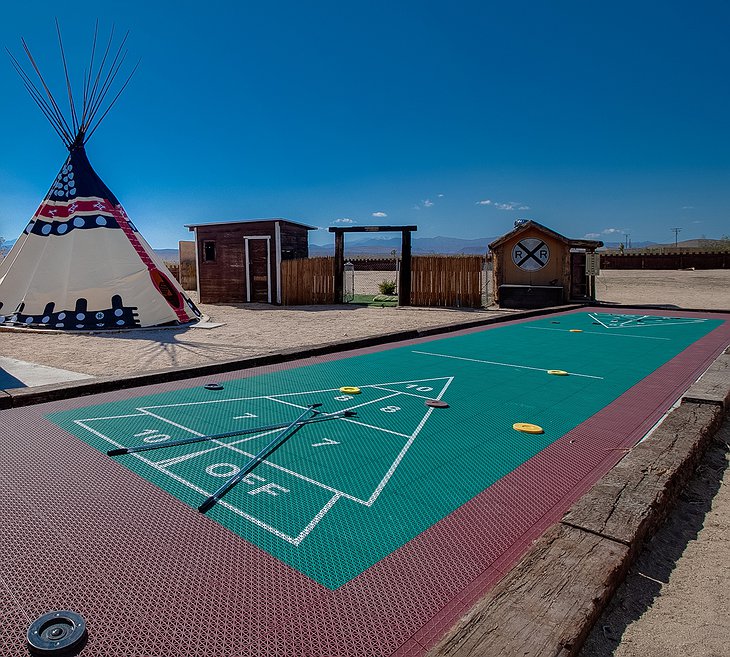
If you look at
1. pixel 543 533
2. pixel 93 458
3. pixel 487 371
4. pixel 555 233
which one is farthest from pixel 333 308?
pixel 543 533

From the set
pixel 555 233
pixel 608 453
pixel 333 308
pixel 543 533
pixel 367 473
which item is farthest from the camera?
pixel 333 308

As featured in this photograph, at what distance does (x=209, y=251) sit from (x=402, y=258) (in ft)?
26.6

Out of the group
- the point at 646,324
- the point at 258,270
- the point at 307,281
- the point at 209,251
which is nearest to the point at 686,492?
the point at 646,324

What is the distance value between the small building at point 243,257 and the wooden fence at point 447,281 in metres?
5.31

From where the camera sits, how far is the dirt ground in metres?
2.12

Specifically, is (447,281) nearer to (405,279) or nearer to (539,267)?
(405,279)

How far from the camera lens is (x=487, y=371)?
6.60 metres

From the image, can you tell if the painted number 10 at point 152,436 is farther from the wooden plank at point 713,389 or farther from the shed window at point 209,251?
the shed window at point 209,251

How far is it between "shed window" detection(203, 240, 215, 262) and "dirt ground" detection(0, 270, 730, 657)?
2.59 meters

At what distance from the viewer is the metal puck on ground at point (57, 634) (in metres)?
1.84

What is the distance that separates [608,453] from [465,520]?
1.63m

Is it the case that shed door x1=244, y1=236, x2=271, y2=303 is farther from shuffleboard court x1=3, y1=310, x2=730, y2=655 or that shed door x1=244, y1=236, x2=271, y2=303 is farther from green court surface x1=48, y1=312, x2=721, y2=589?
shuffleboard court x1=3, y1=310, x2=730, y2=655

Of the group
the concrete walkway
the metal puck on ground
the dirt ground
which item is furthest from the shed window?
the metal puck on ground

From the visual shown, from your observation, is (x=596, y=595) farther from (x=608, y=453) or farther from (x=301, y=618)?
(x=608, y=453)
